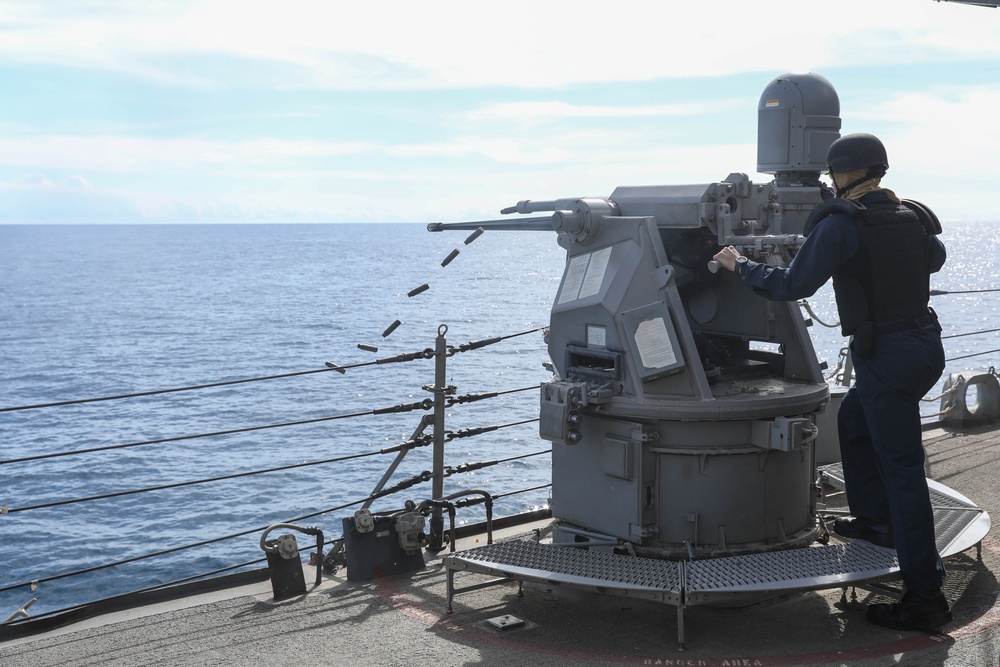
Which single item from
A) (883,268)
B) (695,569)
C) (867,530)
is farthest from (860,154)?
(695,569)

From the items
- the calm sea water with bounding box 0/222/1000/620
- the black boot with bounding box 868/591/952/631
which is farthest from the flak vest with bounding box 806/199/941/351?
the calm sea water with bounding box 0/222/1000/620

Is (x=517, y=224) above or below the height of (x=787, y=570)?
above

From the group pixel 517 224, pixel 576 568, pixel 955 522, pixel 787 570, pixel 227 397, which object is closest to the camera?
pixel 787 570

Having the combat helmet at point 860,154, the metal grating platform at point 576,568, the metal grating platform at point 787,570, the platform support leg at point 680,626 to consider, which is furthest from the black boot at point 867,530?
the combat helmet at point 860,154

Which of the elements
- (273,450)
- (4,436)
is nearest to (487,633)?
(273,450)

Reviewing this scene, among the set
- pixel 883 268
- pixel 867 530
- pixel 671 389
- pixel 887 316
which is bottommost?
pixel 867 530

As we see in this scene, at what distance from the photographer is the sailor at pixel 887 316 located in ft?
13.9

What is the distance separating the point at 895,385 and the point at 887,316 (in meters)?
0.28

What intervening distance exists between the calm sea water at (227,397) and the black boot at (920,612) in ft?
10.3

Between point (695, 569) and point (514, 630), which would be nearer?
point (695, 569)

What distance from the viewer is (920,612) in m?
4.26

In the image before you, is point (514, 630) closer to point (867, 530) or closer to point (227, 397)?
point (867, 530)

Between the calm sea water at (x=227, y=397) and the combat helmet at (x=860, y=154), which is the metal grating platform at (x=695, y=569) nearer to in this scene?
the combat helmet at (x=860, y=154)

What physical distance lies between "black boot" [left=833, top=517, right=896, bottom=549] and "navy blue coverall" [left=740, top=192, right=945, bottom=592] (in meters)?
0.29
